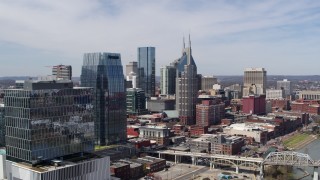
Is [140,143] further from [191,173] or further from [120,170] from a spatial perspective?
[120,170]

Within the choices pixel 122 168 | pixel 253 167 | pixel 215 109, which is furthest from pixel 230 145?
pixel 215 109

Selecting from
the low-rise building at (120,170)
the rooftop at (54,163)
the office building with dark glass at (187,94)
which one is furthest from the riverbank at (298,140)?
the rooftop at (54,163)

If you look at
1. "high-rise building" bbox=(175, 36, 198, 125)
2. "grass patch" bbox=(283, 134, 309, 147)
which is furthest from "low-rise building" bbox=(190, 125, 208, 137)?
"grass patch" bbox=(283, 134, 309, 147)

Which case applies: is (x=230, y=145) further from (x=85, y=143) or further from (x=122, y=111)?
(x=85, y=143)

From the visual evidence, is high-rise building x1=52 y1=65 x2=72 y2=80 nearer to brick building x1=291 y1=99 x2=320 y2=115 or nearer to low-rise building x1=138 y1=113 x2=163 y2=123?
low-rise building x1=138 y1=113 x2=163 y2=123

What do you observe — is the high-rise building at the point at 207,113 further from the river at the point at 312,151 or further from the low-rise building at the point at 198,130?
the river at the point at 312,151
